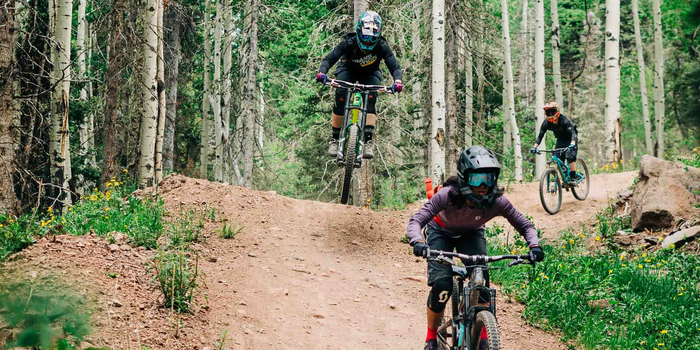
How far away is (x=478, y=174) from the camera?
4.66 m

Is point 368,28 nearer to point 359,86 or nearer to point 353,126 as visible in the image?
point 359,86

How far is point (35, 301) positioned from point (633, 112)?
46607 mm

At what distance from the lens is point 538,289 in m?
8.14

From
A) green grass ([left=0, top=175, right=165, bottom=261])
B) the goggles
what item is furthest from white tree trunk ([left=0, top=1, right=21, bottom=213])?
the goggles

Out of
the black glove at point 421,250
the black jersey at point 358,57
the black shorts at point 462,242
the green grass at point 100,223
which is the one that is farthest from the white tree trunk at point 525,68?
the black glove at point 421,250

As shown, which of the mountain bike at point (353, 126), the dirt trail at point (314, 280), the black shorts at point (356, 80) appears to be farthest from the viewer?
the black shorts at point (356, 80)

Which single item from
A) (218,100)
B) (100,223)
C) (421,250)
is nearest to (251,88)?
(218,100)

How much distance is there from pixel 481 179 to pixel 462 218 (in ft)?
1.91

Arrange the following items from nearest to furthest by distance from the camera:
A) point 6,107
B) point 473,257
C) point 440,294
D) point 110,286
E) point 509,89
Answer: point 473,257 < point 440,294 < point 110,286 < point 6,107 < point 509,89

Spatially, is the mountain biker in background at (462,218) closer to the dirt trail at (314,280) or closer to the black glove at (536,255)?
the black glove at (536,255)

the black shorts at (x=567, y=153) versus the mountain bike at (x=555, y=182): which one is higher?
the black shorts at (x=567, y=153)

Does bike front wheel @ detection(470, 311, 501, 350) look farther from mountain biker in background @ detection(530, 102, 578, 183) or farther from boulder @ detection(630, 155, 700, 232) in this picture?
mountain biker in background @ detection(530, 102, 578, 183)

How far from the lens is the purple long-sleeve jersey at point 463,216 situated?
190 inches

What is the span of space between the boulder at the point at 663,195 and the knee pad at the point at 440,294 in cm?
726
